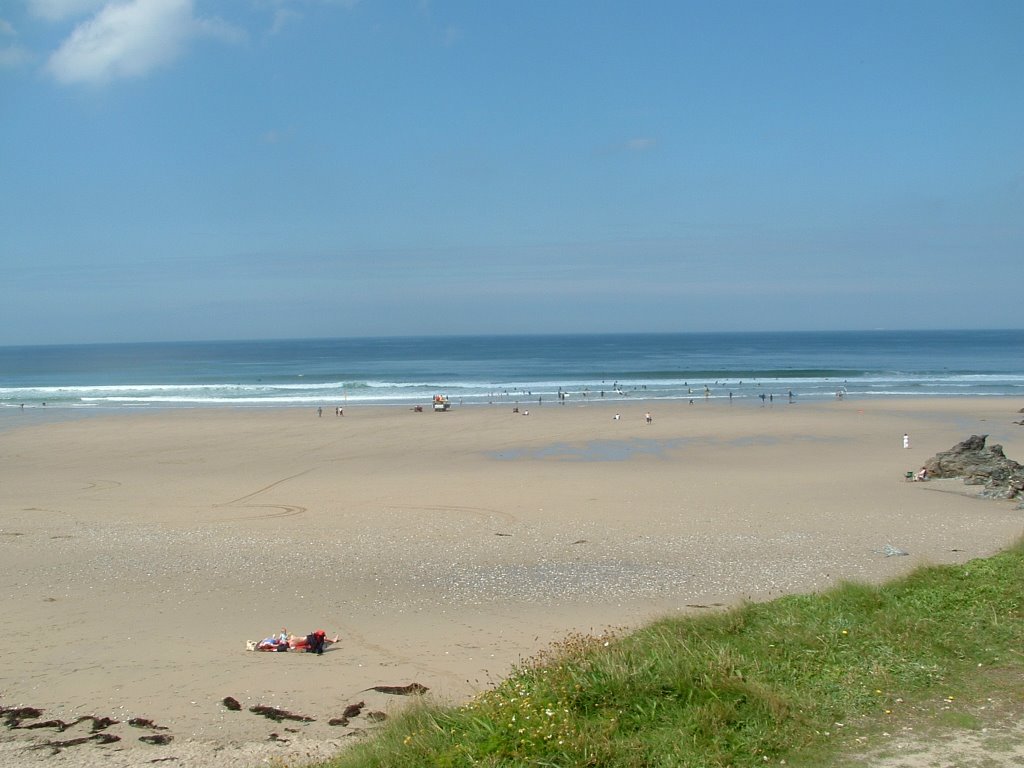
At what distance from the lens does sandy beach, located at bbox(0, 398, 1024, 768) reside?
27.0 feet

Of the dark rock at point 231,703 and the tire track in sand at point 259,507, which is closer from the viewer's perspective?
the dark rock at point 231,703

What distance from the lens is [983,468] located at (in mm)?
19625

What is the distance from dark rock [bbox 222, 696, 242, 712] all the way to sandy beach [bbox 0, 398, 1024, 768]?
8 centimetres

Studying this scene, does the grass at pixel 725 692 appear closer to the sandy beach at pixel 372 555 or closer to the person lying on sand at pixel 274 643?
the sandy beach at pixel 372 555

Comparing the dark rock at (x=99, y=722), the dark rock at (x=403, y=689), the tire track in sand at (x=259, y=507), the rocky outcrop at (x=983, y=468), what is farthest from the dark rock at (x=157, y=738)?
the rocky outcrop at (x=983, y=468)

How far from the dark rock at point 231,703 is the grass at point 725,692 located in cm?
225

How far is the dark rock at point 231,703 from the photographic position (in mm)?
7836

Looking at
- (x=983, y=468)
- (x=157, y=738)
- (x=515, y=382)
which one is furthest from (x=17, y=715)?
(x=515, y=382)

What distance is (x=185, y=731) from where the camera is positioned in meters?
7.42

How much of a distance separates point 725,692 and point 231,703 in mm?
4855

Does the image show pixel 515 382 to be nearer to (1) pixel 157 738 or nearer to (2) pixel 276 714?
(2) pixel 276 714

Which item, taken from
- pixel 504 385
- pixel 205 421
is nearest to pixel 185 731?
pixel 205 421

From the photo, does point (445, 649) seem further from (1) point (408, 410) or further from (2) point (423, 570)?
(1) point (408, 410)

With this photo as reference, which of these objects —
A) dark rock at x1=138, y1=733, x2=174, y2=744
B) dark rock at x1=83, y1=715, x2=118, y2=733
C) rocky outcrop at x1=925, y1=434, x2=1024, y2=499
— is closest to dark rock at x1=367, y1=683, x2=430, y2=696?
dark rock at x1=138, y1=733, x2=174, y2=744
